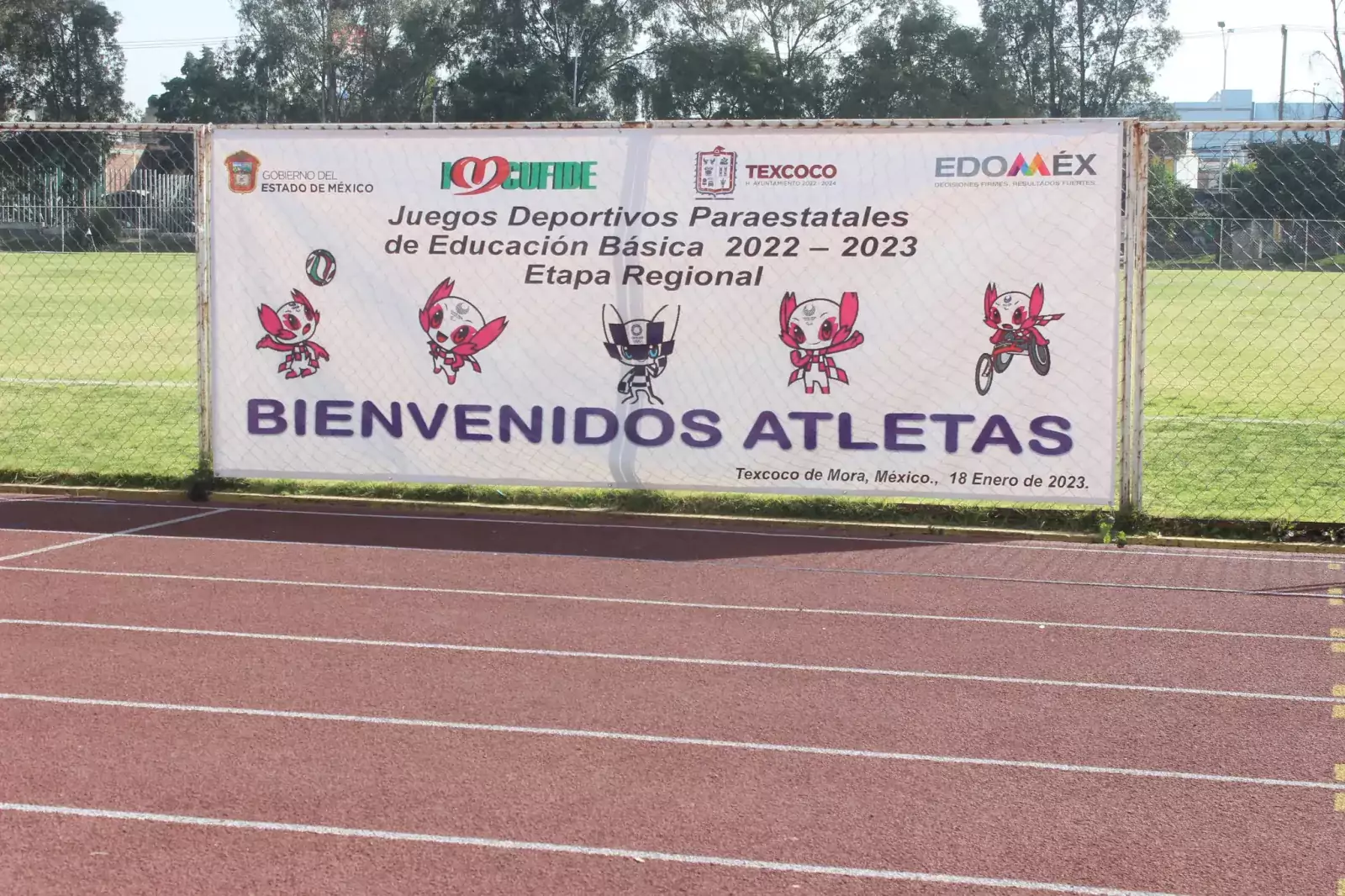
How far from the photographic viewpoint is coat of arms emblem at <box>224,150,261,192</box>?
31.8ft

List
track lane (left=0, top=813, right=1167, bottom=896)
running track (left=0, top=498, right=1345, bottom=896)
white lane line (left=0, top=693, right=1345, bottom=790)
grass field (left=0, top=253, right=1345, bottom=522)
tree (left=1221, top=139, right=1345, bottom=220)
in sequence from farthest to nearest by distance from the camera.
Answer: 1. tree (left=1221, top=139, right=1345, bottom=220)
2. grass field (left=0, top=253, right=1345, bottom=522)
3. white lane line (left=0, top=693, right=1345, bottom=790)
4. running track (left=0, top=498, right=1345, bottom=896)
5. track lane (left=0, top=813, right=1167, bottom=896)

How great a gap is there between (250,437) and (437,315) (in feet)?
4.84

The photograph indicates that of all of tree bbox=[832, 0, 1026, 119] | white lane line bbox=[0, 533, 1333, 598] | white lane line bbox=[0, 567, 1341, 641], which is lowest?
white lane line bbox=[0, 567, 1341, 641]

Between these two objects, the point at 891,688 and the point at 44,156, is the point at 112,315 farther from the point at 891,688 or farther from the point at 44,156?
the point at 891,688

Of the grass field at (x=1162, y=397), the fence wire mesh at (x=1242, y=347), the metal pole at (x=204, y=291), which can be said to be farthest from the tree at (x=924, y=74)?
the metal pole at (x=204, y=291)

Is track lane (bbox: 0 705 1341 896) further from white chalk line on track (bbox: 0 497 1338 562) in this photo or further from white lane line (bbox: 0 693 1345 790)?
white chalk line on track (bbox: 0 497 1338 562)

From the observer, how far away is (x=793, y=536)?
9109mm

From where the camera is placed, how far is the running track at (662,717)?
440 cm

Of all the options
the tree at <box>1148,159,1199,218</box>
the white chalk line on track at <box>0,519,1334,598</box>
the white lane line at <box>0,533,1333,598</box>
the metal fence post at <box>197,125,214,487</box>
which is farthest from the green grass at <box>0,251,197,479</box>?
the tree at <box>1148,159,1199,218</box>

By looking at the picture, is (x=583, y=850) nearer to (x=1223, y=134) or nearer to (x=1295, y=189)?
(x=1223, y=134)

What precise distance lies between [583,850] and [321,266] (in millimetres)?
6013

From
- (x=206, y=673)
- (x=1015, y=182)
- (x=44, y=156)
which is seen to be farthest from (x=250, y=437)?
(x=44, y=156)

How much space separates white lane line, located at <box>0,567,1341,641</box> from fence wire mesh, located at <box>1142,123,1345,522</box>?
2.30 metres

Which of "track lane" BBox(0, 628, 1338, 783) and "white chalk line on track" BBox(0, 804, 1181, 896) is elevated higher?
"track lane" BBox(0, 628, 1338, 783)
